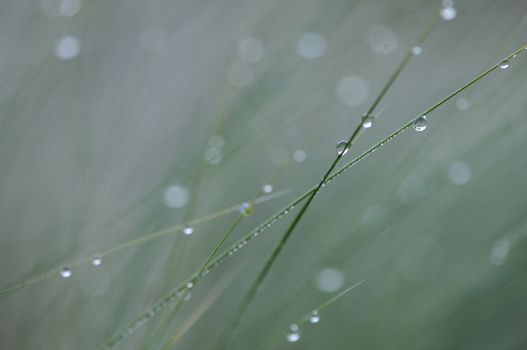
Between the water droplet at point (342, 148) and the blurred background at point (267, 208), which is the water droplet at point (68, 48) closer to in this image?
the blurred background at point (267, 208)

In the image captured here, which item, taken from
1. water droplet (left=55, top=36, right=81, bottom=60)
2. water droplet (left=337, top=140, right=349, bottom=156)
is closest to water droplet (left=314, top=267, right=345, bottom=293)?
water droplet (left=337, top=140, right=349, bottom=156)

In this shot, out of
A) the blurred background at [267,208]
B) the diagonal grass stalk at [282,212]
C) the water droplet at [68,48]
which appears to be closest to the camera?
the diagonal grass stalk at [282,212]

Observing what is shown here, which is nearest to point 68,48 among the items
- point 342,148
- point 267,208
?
point 267,208

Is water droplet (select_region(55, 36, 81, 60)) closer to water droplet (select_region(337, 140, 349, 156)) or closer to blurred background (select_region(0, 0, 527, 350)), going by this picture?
blurred background (select_region(0, 0, 527, 350))

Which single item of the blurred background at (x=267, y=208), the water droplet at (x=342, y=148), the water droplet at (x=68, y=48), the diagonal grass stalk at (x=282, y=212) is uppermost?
the water droplet at (x=68, y=48)

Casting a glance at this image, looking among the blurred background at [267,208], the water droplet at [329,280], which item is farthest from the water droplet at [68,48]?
the water droplet at [329,280]

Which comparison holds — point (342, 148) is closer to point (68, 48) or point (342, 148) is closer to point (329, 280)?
point (329, 280)

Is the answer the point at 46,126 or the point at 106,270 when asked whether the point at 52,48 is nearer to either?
the point at 106,270

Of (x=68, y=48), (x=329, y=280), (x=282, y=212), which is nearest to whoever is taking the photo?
(x=282, y=212)

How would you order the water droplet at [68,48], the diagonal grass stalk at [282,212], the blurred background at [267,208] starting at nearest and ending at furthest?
the diagonal grass stalk at [282,212]
the blurred background at [267,208]
the water droplet at [68,48]
